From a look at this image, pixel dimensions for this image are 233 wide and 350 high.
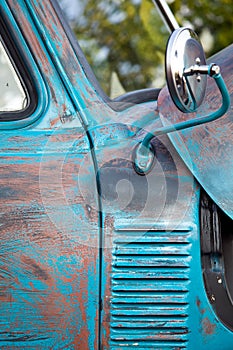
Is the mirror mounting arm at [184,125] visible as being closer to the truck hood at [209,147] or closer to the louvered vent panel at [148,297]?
the truck hood at [209,147]

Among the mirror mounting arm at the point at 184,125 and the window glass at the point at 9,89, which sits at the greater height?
the window glass at the point at 9,89

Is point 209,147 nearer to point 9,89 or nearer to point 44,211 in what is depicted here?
point 44,211

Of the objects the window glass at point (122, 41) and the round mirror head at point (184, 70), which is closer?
the round mirror head at point (184, 70)

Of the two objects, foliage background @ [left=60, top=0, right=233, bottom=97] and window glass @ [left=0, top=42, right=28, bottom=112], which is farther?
foliage background @ [left=60, top=0, right=233, bottom=97]

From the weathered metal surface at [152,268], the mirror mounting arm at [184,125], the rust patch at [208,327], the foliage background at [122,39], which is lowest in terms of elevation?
the rust patch at [208,327]

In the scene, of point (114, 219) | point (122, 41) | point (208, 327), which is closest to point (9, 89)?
point (114, 219)

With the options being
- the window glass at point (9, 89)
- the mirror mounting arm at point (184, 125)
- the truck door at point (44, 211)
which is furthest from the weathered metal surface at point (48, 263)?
the window glass at point (9, 89)

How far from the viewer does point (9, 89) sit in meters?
2.12

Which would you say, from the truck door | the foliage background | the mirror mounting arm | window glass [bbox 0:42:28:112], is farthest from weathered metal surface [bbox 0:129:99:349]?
the foliage background

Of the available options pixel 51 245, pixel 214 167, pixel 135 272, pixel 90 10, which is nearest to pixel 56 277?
pixel 51 245

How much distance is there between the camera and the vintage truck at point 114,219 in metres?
1.90

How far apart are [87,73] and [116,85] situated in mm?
1141

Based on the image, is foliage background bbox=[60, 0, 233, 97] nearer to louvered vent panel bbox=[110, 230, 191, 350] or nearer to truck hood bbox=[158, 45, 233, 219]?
truck hood bbox=[158, 45, 233, 219]

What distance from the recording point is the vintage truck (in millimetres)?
1899
